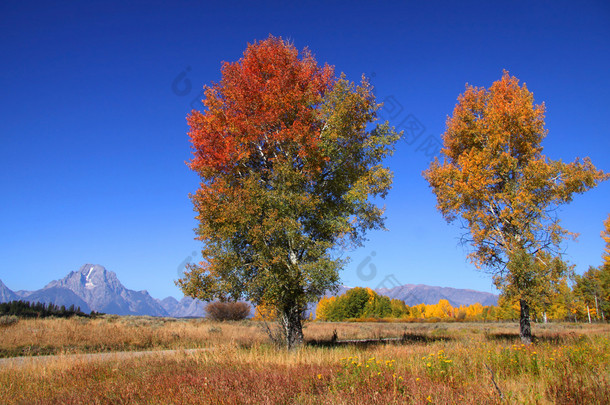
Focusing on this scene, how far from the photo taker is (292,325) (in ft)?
41.3

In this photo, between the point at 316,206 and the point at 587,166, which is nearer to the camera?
the point at 316,206

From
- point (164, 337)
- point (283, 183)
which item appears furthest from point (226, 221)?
point (164, 337)

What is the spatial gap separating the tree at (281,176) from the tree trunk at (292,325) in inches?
1.4

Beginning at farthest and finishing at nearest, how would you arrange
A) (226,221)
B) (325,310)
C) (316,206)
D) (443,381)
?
(325,310)
(316,206)
(226,221)
(443,381)

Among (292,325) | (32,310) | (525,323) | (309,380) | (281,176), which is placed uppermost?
(281,176)

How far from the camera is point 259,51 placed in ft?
44.7

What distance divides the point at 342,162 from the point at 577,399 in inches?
375

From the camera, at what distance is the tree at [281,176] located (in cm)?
1160

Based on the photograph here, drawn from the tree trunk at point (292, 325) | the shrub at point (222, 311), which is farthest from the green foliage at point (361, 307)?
the tree trunk at point (292, 325)

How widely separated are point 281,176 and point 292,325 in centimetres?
518

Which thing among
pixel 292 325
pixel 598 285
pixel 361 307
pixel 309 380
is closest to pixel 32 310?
pixel 292 325

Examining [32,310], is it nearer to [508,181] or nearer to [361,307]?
[508,181]

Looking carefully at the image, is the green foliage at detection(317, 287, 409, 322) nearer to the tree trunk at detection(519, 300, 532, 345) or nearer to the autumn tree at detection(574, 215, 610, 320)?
the autumn tree at detection(574, 215, 610, 320)

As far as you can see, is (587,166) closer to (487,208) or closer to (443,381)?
(487,208)
